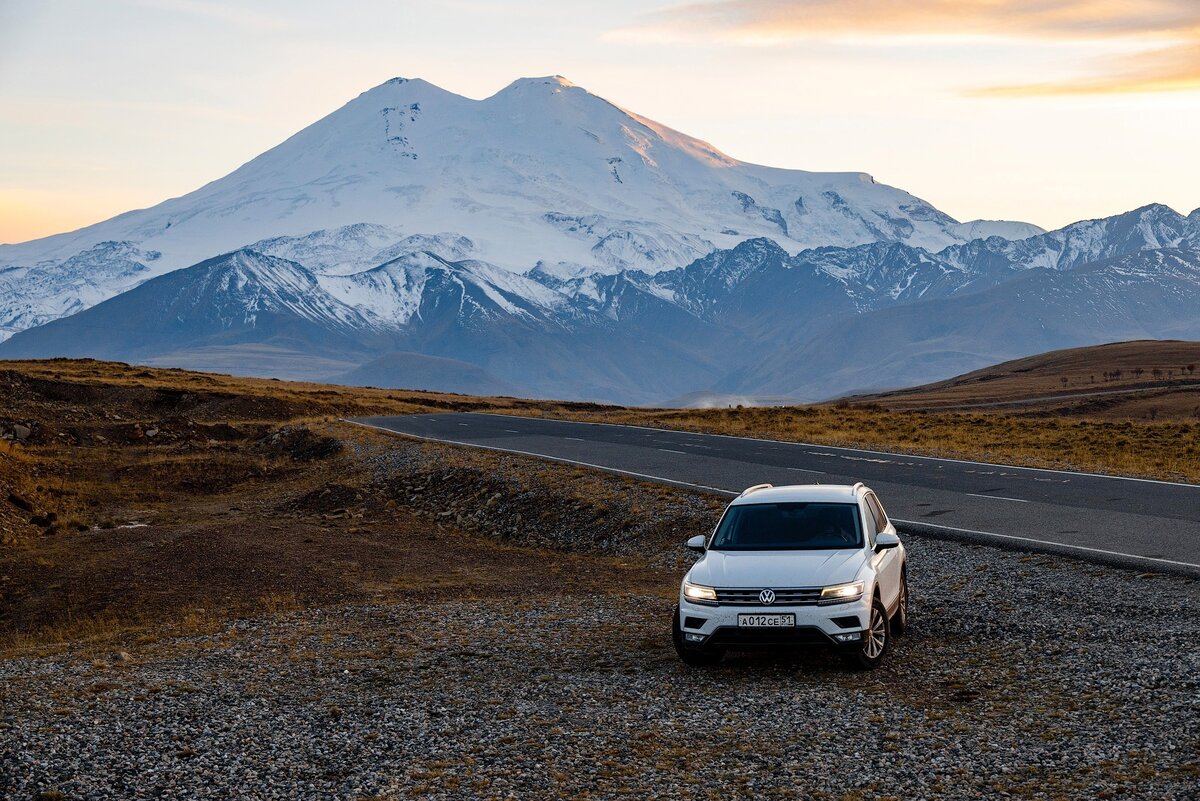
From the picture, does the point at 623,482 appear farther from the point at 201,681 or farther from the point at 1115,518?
the point at 201,681

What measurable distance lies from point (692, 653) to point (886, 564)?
8.34 feet

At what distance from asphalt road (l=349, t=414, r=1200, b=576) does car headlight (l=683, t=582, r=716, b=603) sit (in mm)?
8068

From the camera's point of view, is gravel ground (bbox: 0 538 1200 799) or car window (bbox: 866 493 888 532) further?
car window (bbox: 866 493 888 532)

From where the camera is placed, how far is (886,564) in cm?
1388

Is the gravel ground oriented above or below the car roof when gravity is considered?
below

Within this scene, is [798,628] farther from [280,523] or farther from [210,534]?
[280,523]

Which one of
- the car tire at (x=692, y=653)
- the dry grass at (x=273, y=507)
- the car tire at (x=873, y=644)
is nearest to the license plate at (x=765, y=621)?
the car tire at (x=692, y=653)

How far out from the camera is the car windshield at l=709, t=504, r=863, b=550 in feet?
45.1

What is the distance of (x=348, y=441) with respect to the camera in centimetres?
4359

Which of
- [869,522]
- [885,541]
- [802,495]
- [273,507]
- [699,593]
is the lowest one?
[273,507]

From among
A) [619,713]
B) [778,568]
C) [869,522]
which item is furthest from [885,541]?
[619,713]

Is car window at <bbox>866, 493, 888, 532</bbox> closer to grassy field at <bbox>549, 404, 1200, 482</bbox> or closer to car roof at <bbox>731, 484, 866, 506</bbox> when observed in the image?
car roof at <bbox>731, 484, 866, 506</bbox>


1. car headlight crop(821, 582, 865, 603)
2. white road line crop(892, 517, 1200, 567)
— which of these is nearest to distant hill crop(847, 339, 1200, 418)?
white road line crop(892, 517, 1200, 567)

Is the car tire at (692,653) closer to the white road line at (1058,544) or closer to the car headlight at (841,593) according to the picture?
the car headlight at (841,593)
